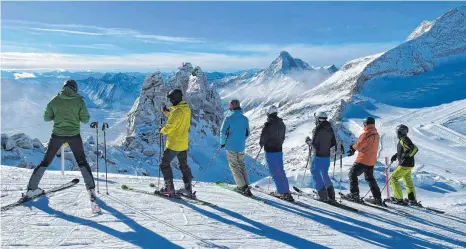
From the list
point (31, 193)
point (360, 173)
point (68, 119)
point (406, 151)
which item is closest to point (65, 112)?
point (68, 119)

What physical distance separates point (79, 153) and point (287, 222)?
4388mm

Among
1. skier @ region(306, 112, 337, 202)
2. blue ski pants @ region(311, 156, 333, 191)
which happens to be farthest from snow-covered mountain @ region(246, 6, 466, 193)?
skier @ region(306, 112, 337, 202)

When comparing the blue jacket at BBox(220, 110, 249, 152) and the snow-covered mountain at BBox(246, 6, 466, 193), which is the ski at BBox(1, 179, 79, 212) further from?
the snow-covered mountain at BBox(246, 6, 466, 193)

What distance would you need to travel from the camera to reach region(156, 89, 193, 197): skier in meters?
9.05

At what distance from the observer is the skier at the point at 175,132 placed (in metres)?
9.05

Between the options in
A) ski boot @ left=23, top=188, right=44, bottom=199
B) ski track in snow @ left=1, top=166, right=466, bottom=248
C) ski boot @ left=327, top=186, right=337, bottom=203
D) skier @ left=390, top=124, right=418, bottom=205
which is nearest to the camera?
ski track in snow @ left=1, top=166, right=466, bottom=248

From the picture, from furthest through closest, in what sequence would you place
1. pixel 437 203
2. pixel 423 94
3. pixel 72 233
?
1. pixel 423 94
2. pixel 437 203
3. pixel 72 233

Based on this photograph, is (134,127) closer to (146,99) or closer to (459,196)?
(146,99)

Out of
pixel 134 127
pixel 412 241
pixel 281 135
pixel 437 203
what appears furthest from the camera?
pixel 134 127

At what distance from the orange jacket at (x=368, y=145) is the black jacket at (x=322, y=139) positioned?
50.2 inches

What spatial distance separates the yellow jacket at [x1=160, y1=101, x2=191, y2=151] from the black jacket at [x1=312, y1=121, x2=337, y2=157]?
3242mm

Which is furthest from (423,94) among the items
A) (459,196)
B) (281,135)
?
(281,135)

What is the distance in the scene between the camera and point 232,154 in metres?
10.7

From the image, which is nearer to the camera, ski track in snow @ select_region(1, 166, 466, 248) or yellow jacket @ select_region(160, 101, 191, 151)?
ski track in snow @ select_region(1, 166, 466, 248)
